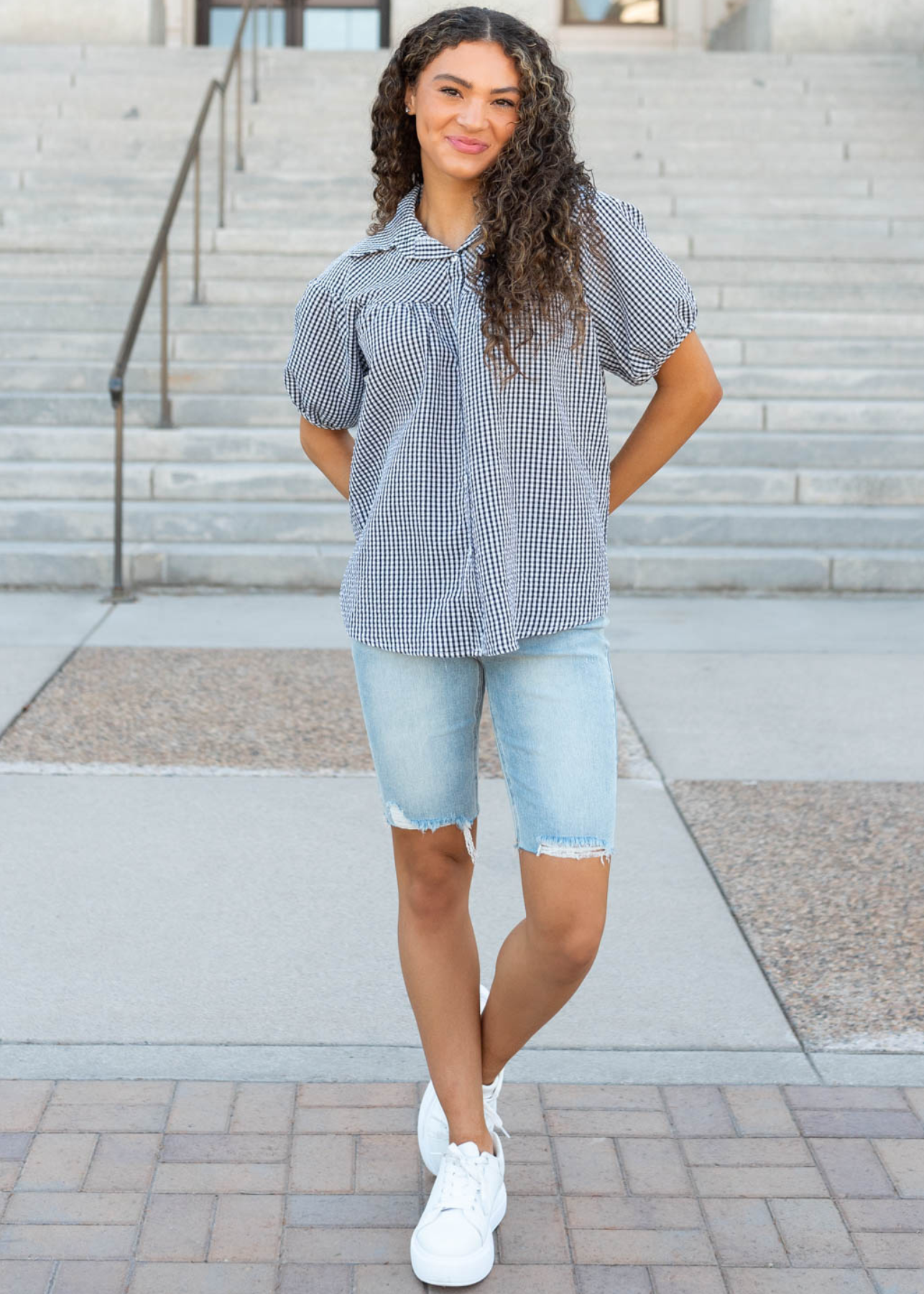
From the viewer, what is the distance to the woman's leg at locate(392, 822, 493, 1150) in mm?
2400

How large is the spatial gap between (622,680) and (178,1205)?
146 inches

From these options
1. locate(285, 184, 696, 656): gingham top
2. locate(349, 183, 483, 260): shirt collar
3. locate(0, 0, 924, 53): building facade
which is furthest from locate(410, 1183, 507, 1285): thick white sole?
locate(0, 0, 924, 53): building facade

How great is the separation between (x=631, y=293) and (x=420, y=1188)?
1442 millimetres

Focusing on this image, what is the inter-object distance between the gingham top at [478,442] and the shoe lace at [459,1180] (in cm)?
79

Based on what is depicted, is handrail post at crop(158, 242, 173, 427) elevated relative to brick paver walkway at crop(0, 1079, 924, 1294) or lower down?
elevated

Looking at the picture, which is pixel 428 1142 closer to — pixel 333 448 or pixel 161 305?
pixel 333 448

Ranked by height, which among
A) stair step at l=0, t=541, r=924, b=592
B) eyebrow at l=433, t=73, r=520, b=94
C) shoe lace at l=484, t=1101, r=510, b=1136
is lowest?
stair step at l=0, t=541, r=924, b=592

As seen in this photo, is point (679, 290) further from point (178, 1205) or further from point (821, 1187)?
point (178, 1205)

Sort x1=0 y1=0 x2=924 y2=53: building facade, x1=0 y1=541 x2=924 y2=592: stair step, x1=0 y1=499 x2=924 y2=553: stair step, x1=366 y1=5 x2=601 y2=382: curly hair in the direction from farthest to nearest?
x1=0 y1=0 x2=924 y2=53: building facade < x1=0 y1=499 x2=924 y2=553: stair step < x1=0 y1=541 x2=924 y2=592: stair step < x1=366 y1=5 x2=601 y2=382: curly hair

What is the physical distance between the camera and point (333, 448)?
2.52 metres

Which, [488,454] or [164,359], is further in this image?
[164,359]

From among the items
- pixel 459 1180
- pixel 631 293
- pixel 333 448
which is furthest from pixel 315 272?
pixel 459 1180

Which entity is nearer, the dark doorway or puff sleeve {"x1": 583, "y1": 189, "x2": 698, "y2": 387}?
puff sleeve {"x1": 583, "y1": 189, "x2": 698, "y2": 387}

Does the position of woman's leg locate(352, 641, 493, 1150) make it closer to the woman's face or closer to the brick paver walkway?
the brick paver walkway
